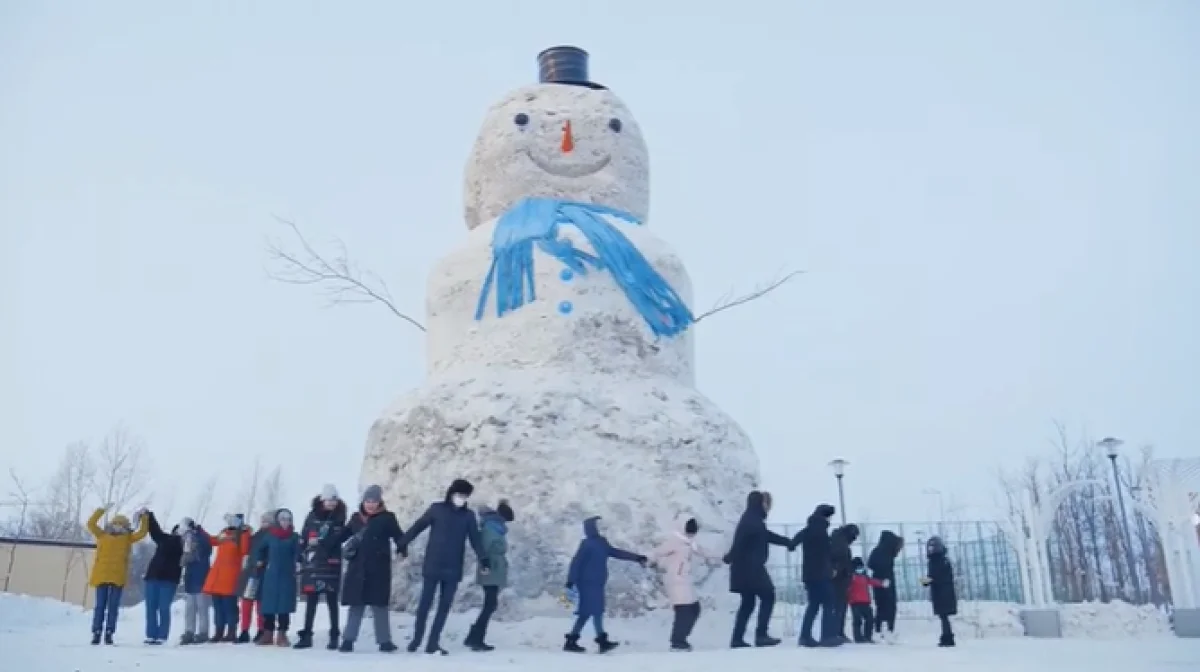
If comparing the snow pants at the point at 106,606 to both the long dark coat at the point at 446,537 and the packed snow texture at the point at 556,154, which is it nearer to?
the long dark coat at the point at 446,537

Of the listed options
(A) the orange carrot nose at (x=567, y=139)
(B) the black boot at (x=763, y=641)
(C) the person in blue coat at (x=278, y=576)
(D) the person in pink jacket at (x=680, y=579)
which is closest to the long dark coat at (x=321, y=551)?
(C) the person in blue coat at (x=278, y=576)

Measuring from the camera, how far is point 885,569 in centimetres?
975

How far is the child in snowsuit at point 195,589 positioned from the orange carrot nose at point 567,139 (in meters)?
5.63

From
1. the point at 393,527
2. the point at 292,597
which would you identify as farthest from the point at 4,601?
the point at 393,527

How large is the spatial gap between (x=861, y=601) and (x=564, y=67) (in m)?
7.16

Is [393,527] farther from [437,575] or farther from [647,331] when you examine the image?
[647,331]

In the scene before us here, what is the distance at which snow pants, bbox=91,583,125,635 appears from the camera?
8.42 meters

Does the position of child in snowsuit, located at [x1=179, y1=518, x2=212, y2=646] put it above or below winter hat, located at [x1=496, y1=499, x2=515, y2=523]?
below

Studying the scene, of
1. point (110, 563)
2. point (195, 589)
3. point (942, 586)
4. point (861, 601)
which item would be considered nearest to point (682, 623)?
point (861, 601)

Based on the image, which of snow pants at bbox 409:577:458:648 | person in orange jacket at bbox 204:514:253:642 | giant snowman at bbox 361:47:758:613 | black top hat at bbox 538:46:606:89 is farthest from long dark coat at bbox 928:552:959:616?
black top hat at bbox 538:46:606:89

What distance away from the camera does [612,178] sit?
36.6 ft

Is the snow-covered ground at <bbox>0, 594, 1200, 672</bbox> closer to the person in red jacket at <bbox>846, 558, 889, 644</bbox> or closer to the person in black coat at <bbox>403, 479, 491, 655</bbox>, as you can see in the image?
the person in black coat at <bbox>403, 479, 491, 655</bbox>

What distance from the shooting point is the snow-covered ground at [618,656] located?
625 centimetres

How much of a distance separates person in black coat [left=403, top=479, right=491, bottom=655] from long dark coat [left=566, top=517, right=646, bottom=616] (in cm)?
78
